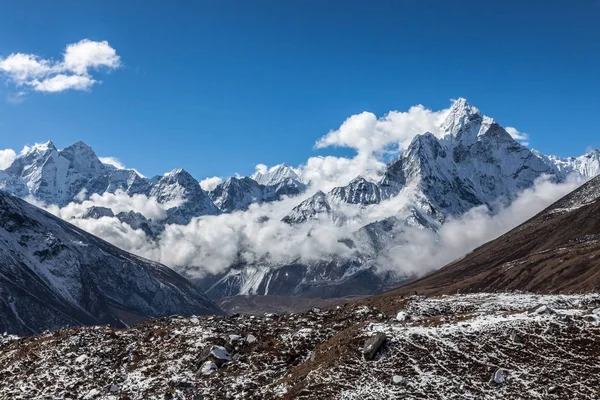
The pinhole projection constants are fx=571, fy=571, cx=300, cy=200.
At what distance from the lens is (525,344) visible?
43469 millimetres

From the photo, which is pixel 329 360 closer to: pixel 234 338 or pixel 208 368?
pixel 208 368

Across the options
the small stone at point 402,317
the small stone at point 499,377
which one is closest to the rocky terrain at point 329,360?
the small stone at point 499,377

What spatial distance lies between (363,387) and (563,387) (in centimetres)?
1311

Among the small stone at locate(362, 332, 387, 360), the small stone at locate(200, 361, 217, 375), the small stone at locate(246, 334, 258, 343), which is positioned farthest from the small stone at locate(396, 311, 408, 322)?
the small stone at locate(200, 361, 217, 375)

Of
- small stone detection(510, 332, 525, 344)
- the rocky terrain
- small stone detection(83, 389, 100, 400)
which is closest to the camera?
the rocky terrain

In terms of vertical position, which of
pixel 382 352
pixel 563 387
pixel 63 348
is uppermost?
pixel 63 348

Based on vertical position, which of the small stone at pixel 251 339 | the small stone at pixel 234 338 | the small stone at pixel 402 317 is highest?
the small stone at pixel 234 338

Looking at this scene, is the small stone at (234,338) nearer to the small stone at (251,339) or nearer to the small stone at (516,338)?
the small stone at (251,339)

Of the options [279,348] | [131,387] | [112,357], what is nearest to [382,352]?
[279,348]

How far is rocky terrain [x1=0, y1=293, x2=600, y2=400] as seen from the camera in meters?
39.3

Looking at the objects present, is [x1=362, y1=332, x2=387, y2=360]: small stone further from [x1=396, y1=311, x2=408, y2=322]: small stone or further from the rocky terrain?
[x1=396, y1=311, x2=408, y2=322]: small stone

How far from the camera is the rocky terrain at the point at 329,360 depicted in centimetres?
3928

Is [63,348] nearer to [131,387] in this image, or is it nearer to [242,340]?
[131,387]

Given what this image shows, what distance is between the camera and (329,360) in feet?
142
